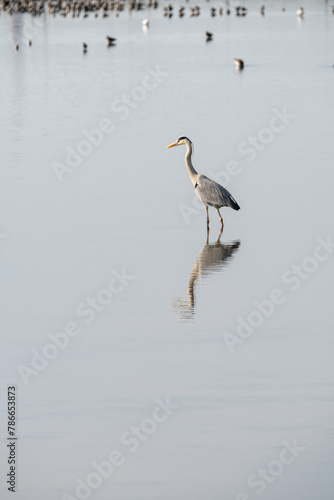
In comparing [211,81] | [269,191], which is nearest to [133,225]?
[269,191]

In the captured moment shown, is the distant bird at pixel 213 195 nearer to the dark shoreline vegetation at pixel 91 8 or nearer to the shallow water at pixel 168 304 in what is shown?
the shallow water at pixel 168 304

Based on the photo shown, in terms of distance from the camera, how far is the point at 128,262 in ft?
51.0

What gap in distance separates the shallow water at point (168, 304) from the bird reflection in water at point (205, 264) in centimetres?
4

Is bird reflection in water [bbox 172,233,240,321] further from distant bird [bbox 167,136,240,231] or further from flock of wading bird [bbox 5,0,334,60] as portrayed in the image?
flock of wading bird [bbox 5,0,334,60]

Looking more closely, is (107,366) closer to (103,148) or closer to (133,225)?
(133,225)

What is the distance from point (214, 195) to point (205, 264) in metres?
2.74

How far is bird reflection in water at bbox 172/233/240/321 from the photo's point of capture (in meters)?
13.2

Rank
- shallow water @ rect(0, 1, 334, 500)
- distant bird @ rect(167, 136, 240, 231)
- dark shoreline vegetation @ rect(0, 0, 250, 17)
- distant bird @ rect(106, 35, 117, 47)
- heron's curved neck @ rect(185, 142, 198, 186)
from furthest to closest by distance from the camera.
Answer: dark shoreline vegetation @ rect(0, 0, 250, 17)
distant bird @ rect(106, 35, 117, 47)
heron's curved neck @ rect(185, 142, 198, 186)
distant bird @ rect(167, 136, 240, 231)
shallow water @ rect(0, 1, 334, 500)

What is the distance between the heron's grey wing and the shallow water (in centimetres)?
41

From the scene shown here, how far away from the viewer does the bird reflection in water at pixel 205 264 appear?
13234 mm

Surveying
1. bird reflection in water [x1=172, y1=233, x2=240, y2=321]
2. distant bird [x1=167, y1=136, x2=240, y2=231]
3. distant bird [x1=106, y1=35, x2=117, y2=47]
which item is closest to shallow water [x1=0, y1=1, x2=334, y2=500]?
bird reflection in water [x1=172, y1=233, x2=240, y2=321]

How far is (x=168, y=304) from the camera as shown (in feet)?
44.2

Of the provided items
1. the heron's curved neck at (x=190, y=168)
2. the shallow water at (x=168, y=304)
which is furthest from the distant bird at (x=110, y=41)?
the heron's curved neck at (x=190, y=168)

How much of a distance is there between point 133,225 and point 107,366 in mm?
6883
